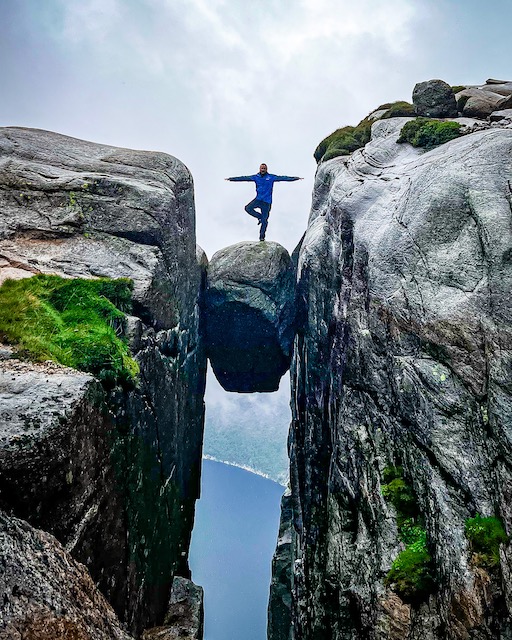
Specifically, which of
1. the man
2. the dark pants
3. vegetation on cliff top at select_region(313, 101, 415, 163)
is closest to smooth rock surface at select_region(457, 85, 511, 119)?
vegetation on cliff top at select_region(313, 101, 415, 163)

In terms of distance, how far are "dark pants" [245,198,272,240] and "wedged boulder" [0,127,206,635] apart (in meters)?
3.92

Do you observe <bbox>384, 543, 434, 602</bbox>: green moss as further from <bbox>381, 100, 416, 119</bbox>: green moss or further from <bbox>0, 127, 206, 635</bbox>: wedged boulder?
<bbox>381, 100, 416, 119</bbox>: green moss

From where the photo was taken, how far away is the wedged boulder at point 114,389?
8492 mm

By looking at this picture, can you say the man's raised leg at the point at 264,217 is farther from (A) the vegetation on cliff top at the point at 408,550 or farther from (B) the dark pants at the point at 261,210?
(A) the vegetation on cliff top at the point at 408,550

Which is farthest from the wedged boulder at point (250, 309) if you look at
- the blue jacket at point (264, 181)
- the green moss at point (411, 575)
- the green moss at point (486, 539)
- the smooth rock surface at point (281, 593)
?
the green moss at point (486, 539)

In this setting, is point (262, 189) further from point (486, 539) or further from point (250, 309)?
point (486, 539)

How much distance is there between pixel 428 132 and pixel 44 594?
795 inches

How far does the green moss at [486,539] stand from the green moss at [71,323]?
9.31m

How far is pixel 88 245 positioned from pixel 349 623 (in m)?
14.8

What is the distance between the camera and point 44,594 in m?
6.17

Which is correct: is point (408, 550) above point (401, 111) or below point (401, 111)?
below

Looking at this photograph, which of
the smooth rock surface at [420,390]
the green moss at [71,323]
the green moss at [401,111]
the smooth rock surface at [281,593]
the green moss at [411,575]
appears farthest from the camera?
the smooth rock surface at [281,593]

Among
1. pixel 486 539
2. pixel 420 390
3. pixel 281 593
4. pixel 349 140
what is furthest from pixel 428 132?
pixel 281 593

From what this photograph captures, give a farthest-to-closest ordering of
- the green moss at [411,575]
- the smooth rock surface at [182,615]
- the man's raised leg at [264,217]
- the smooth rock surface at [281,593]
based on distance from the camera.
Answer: the smooth rock surface at [281,593], the man's raised leg at [264,217], the smooth rock surface at [182,615], the green moss at [411,575]
